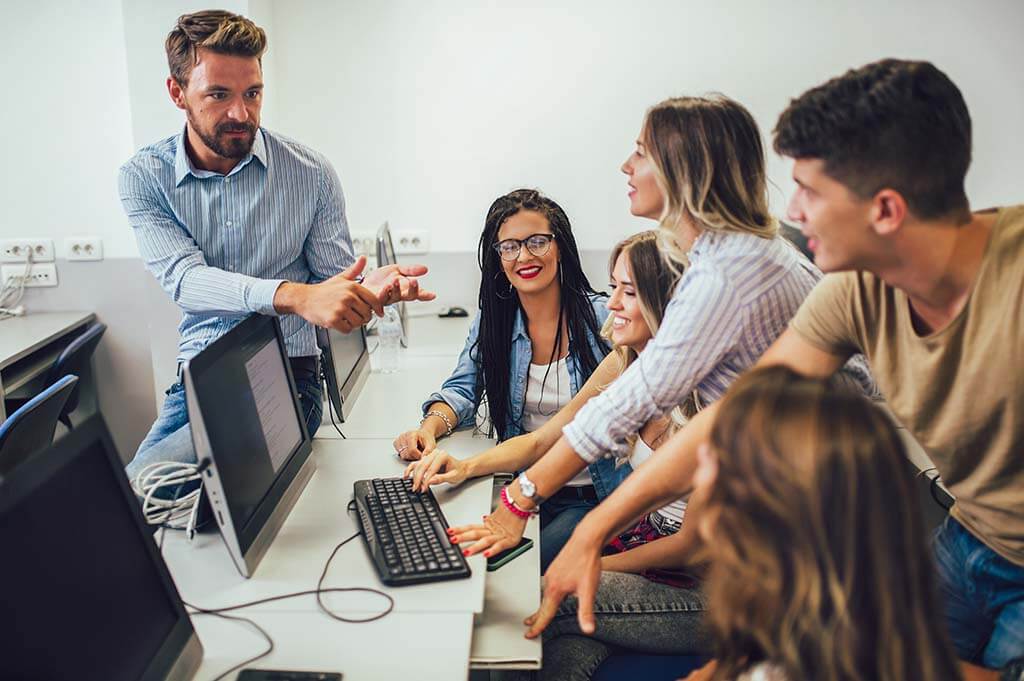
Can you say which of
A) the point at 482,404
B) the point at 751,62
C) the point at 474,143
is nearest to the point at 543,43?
the point at 474,143

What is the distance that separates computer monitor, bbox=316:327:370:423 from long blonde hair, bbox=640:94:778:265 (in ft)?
2.87

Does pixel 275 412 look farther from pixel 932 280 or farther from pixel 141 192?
pixel 932 280

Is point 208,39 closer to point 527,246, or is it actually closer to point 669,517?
point 527,246

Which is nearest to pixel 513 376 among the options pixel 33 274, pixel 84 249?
pixel 84 249

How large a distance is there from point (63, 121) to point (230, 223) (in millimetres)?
1918

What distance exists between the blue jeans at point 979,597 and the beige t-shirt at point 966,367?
0.10 ft

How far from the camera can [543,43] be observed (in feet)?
11.9

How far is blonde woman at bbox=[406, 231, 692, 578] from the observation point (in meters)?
1.77

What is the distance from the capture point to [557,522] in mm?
2029

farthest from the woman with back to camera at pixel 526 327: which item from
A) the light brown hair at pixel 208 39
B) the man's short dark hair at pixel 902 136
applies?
the man's short dark hair at pixel 902 136

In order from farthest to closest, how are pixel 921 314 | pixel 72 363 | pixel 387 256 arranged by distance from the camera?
pixel 72 363
pixel 387 256
pixel 921 314

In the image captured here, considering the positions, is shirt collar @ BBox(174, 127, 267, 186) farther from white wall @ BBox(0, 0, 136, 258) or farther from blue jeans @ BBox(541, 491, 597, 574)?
white wall @ BBox(0, 0, 136, 258)

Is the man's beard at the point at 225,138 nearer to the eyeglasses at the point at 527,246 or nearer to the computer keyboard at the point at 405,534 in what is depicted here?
the eyeglasses at the point at 527,246

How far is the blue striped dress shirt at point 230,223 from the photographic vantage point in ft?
6.97
